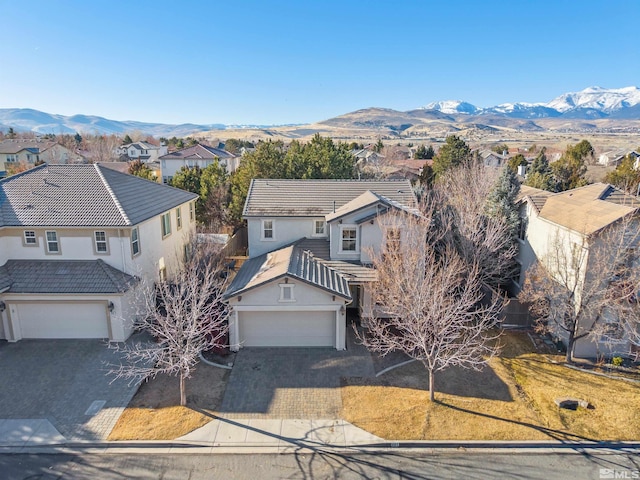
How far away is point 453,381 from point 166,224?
18.6 m

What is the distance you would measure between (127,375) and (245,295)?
578 cm

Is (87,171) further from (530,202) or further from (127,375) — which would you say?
(530,202)

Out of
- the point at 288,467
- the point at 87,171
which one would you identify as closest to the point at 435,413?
the point at 288,467

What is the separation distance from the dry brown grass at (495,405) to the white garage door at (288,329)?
3.42m

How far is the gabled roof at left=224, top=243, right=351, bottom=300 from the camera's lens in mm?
18453

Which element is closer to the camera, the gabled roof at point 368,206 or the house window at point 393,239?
the house window at point 393,239

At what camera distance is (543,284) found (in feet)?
63.3

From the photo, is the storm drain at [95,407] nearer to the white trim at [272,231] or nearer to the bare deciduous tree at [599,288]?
the white trim at [272,231]

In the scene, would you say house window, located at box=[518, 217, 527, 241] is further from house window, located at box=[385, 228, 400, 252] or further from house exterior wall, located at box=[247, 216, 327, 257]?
house exterior wall, located at box=[247, 216, 327, 257]

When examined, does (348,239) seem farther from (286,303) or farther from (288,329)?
(288,329)

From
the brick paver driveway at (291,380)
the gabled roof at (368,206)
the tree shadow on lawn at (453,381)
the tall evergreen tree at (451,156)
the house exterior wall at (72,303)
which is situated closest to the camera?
the brick paver driveway at (291,380)

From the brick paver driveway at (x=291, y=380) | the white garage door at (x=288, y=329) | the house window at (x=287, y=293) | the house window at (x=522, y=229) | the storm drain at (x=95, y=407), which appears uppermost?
the house window at (x=522, y=229)

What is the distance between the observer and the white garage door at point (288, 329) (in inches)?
758

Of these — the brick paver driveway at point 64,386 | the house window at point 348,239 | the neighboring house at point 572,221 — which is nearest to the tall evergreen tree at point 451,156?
the neighboring house at point 572,221
